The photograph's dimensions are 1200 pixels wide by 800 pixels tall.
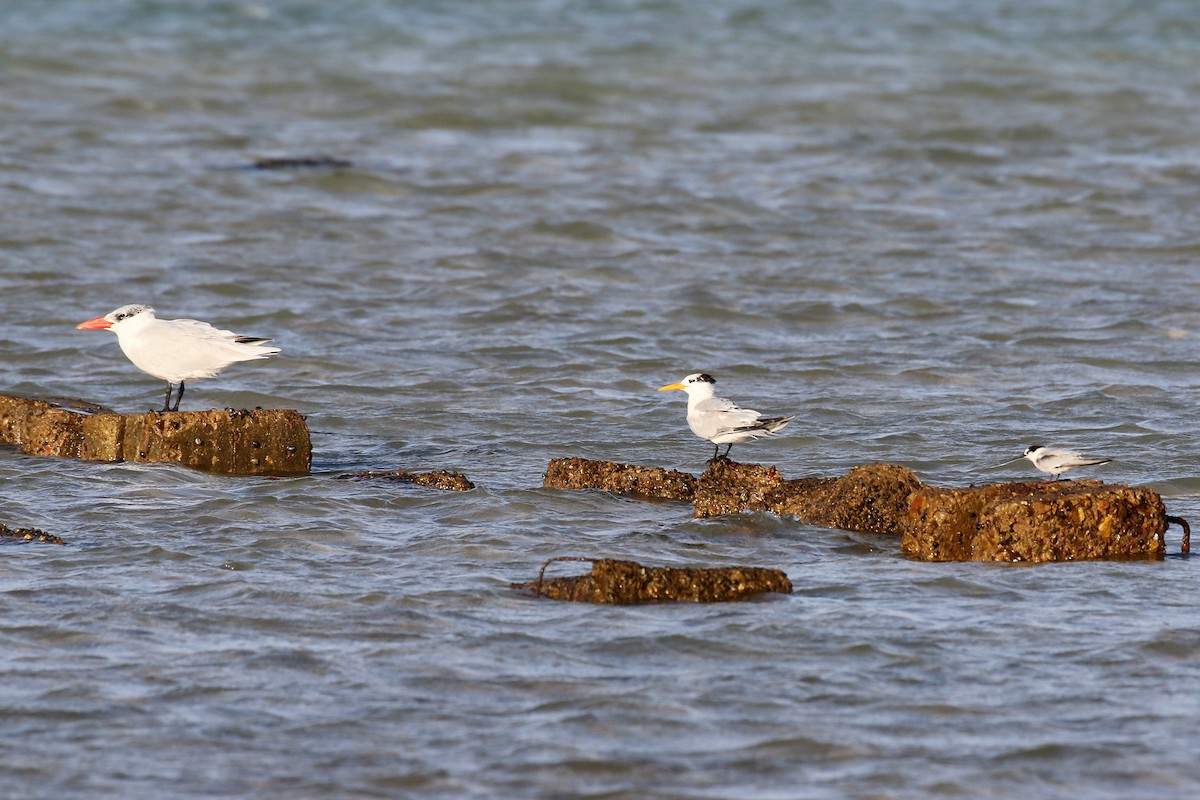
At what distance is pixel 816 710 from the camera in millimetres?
5445

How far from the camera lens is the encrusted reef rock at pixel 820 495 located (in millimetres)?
7797

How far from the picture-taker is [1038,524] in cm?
712

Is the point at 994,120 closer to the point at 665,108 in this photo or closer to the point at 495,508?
the point at 665,108

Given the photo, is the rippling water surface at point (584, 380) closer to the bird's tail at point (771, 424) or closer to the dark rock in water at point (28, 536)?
the dark rock in water at point (28, 536)

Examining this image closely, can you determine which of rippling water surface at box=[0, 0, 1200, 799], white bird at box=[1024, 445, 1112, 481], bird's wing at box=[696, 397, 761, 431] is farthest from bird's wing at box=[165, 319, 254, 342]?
white bird at box=[1024, 445, 1112, 481]

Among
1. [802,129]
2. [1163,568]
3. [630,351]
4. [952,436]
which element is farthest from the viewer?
[802,129]

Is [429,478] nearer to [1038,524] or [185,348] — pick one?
[185,348]

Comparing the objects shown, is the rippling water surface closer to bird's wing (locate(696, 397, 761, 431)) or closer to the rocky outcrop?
the rocky outcrop

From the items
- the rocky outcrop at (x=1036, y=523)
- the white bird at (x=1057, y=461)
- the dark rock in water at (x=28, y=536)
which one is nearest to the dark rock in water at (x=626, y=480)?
the rocky outcrop at (x=1036, y=523)

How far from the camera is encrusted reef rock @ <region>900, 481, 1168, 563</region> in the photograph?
712cm

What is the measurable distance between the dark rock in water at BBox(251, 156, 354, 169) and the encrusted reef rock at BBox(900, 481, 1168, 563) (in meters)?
13.7

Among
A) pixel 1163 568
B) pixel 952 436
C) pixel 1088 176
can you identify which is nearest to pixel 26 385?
pixel 952 436

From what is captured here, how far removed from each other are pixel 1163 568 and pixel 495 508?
3.12 m

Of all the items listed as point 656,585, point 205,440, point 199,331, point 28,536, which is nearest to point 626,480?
point 656,585
